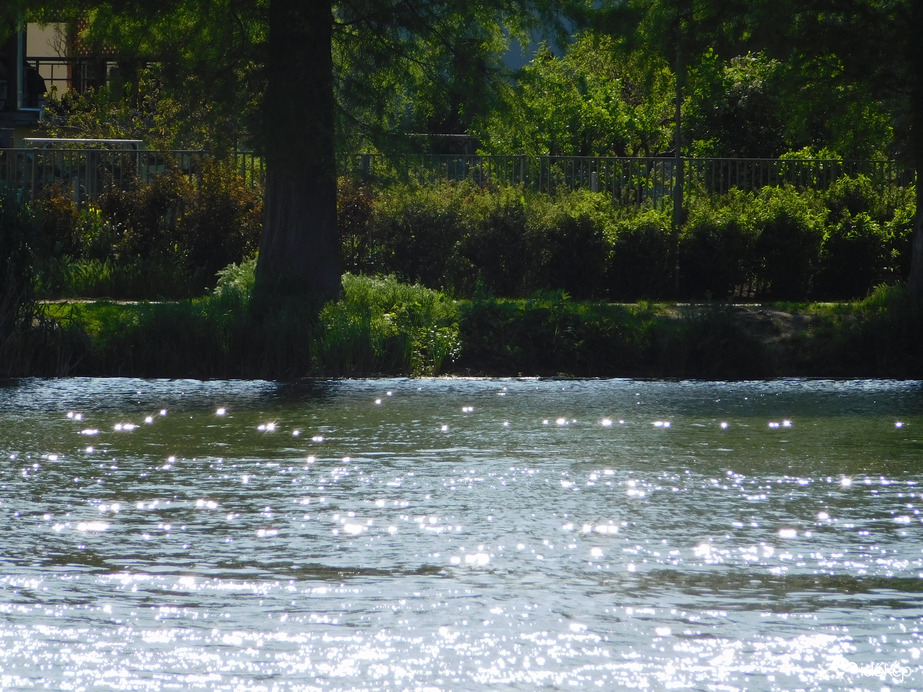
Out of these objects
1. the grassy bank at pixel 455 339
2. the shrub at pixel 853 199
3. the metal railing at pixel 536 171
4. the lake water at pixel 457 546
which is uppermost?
the metal railing at pixel 536 171

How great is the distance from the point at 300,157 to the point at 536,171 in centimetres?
652

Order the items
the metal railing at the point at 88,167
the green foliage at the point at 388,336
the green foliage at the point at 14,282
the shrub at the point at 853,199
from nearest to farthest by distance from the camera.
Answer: the green foliage at the point at 14,282 → the green foliage at the point at 388,336 → the metal railing at the point at 88,167 → the shrub at the point at 853,199

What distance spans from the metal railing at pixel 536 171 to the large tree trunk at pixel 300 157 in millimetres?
3280

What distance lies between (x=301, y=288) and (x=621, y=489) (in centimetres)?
855

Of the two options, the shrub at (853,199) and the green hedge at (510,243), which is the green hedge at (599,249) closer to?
the green hedge at (510,243)

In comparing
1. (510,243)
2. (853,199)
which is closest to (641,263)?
(510,243)

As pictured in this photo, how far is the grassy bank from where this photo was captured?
53.6 ft

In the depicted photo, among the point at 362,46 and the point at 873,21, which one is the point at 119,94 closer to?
the point at 362,46

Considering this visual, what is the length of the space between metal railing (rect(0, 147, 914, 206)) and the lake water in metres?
9.13

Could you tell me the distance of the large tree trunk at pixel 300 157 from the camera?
1740cm

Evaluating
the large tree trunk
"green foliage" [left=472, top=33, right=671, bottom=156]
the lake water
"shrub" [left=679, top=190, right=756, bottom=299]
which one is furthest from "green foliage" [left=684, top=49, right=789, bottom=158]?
the lake water

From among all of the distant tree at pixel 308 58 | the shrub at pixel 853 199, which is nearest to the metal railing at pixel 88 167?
the distant tree at pixel 308 58

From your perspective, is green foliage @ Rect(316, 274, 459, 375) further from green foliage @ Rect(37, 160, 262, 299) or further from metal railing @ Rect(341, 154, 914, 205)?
metal railing @ Rect(341, 154, 914, 205)

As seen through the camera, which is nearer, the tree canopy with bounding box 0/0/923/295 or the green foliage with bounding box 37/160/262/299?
the tree canopy with bounding box 0/0/923/295
